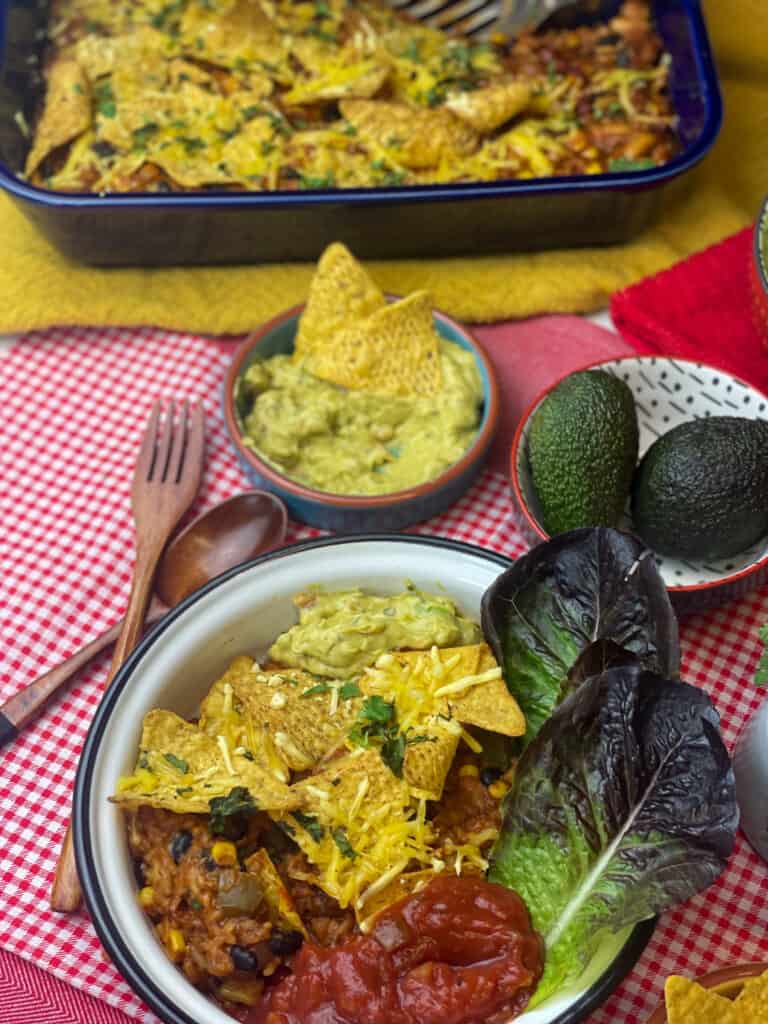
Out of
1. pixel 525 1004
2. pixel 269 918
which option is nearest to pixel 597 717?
pixel 525 1004

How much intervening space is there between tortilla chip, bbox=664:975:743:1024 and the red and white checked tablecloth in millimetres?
292

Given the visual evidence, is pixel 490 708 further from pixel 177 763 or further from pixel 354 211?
pixel 354 211

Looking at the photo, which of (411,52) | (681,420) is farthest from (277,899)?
(411,52)

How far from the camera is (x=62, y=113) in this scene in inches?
99.0

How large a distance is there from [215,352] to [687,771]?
1.44 meters

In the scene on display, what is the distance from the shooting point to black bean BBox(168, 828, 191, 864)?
5.13ft

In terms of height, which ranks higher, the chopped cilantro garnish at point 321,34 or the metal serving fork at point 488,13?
the chopped cilantro garnish at point 321,34

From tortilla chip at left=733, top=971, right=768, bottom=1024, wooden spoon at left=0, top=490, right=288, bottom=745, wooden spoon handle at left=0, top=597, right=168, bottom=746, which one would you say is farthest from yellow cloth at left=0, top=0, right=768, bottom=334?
tortilla chip at left=733, top=971, right=768, bottom=1024

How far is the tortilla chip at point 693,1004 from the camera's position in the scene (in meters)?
1.28

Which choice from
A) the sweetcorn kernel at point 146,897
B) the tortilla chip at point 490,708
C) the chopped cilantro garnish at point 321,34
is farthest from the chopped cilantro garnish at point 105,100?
the sweetcorn kernel at point 146,897

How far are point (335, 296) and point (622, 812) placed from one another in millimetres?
1170

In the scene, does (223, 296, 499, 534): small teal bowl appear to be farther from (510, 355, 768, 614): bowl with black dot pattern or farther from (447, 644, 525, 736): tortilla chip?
(447, 644, 525, 736): tortilla chip

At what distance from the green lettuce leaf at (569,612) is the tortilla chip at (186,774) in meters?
0.39

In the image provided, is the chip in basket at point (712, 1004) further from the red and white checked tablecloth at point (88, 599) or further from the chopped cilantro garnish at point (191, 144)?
the chopped cilantro garnish at point (191, 144)
